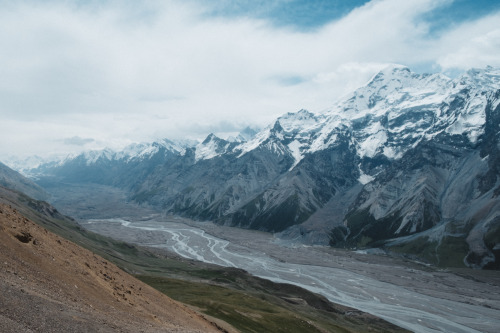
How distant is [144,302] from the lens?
1811 inches

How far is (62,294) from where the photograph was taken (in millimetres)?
33500

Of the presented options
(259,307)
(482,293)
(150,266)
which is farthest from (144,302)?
(482,293)

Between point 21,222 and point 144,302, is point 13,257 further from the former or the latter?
point 144,302

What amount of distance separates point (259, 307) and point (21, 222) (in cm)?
6759

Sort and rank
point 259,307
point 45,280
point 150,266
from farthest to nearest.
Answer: point 150,266 → point 259,307 → point 45,280

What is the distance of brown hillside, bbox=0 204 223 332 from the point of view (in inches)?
1059

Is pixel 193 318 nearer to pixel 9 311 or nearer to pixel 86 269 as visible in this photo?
pixel 86 269

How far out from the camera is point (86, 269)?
141 feet

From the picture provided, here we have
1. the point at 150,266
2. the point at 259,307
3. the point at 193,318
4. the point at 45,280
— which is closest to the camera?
the point at 45,280

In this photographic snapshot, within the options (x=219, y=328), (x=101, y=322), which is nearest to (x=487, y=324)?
(x=219, y=328)

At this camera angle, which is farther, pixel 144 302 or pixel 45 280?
pixel 144 302

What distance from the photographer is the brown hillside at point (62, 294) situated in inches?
1059

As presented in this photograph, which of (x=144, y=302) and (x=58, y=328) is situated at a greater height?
(x=58, y=328)

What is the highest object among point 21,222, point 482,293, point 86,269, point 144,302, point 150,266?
point 21,222
